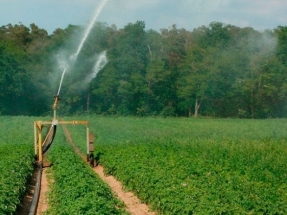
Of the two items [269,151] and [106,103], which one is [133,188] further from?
[106,103]

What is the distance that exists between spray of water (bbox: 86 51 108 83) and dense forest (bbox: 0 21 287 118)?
0.19 meters

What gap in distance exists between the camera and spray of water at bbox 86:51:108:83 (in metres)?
66.1

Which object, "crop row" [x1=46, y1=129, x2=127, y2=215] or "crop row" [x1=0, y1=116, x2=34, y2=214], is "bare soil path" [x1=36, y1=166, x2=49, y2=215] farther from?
"crop row" [x1=0, y1=116, x2=34, y2=214]

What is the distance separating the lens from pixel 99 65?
218 ft

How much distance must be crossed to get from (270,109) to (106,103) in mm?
22707

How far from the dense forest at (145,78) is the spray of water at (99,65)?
19cm

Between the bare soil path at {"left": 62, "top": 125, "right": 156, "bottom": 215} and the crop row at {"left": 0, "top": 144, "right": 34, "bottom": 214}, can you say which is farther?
the bare soil path at {"left": 62, "top": 125, "right": 156, "bottom": 215}

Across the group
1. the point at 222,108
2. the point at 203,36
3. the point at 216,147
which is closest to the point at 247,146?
the point at 216,147

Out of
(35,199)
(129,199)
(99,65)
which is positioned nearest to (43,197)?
(35,199)

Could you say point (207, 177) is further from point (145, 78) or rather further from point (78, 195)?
point (145, 78)

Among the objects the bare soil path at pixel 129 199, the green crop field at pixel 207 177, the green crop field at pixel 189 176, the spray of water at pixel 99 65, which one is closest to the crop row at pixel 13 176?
the green crop field at pixel 189 176

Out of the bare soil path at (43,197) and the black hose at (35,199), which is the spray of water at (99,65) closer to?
the bare soil path at (43,197)

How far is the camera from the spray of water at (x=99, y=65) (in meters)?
66.1

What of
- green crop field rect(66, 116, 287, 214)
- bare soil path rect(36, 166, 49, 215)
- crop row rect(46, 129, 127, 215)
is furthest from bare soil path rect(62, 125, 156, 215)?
bare soil path rect(36, 166, 49, 215)
